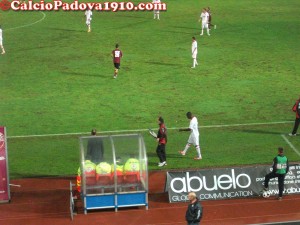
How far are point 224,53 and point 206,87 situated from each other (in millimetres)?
7584

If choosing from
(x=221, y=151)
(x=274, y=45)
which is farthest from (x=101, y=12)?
(x=221, y=151)

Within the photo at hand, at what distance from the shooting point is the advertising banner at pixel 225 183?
74.4ft

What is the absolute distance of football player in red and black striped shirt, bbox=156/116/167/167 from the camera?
25.2 m

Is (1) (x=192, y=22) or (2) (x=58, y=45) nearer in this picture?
(2) (x=58, y=45)

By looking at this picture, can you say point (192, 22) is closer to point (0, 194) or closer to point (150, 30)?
point (150, 30)

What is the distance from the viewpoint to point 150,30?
166 ft

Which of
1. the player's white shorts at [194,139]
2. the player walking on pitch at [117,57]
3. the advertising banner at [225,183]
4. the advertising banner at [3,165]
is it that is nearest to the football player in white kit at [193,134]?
the player's white shorts at [194,139]

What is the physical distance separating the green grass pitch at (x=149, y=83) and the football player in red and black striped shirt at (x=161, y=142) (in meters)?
0.40

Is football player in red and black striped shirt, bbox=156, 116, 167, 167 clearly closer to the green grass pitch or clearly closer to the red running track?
the green grass pitch

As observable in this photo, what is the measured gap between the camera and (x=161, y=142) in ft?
83.8

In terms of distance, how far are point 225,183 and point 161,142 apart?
3.46 meters

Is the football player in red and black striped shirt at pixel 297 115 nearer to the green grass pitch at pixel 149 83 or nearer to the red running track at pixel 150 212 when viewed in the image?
the green grass pitch at pixel 149 83

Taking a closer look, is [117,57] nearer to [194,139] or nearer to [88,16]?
[194,139]

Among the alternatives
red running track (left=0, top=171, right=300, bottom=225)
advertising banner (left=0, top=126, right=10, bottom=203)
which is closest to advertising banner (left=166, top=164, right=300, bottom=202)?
red running track (left=0, top=171, right=300, bottom=225)
